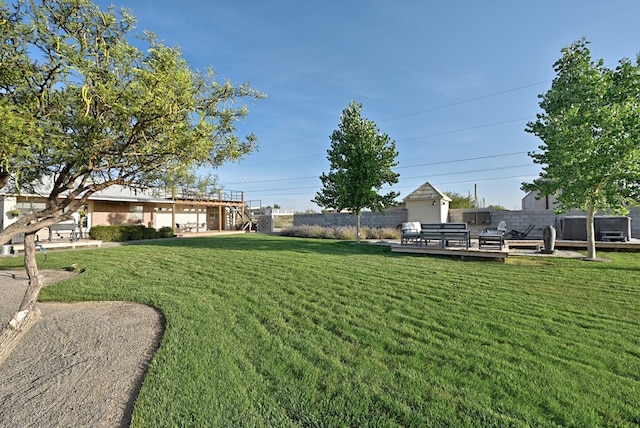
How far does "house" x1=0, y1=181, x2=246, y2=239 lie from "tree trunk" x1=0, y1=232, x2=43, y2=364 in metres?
12.1

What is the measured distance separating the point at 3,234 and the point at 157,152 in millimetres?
1850

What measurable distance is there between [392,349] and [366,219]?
1811 cm

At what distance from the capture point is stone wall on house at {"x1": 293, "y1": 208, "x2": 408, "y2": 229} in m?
20.3

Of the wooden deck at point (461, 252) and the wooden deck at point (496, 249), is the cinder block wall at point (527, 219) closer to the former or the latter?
the wooden deck at point (496, 249)

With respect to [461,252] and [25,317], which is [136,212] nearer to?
[25,317]

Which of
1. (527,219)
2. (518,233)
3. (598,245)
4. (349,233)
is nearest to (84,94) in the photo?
(598,245)

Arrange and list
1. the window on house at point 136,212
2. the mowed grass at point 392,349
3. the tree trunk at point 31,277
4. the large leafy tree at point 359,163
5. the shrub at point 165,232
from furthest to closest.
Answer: the window on house at point 136,212 → the shrub at point 165,232 → the large leafy tree at point 359,163 → the tree trunk at point 31,277 → the mowed grass at point 392,349

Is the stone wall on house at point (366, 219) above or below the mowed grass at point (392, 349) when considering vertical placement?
above

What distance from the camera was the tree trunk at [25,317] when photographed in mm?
3453

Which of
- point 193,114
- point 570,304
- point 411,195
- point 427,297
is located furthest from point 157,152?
point 411,195

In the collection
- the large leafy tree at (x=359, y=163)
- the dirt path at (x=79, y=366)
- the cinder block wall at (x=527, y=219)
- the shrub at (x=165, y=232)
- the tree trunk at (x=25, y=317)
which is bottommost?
the dirt path at (x=79, y=366)

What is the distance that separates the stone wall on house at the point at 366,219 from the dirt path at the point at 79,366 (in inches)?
648

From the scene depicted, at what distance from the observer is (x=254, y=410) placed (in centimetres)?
238

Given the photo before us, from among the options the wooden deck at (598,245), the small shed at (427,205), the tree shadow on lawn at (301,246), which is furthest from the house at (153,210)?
the wooden deck at (598,245)
